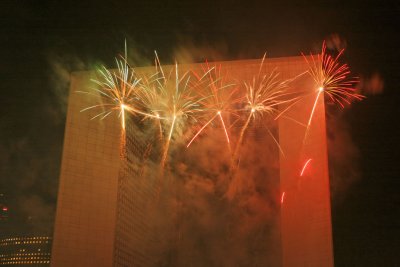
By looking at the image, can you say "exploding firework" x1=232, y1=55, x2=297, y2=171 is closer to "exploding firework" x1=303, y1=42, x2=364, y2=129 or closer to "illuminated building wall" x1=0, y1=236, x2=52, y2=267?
"exploding firework" x1=303, y1=42, x2=364, y2=129

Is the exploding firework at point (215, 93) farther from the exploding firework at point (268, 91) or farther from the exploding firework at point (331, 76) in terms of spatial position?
the exploding firework at point (331, 76)

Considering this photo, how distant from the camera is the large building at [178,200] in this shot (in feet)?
20.2

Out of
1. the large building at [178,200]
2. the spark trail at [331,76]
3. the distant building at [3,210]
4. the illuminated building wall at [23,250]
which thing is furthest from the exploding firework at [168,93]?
the illuminated building wall at [23,250]

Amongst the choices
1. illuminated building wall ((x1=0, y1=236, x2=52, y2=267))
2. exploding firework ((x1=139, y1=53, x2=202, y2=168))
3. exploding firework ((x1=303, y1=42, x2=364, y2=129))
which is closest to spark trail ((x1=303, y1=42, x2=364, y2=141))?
exploding firework ((x1=303, y1=42, x2=364, y2=129))

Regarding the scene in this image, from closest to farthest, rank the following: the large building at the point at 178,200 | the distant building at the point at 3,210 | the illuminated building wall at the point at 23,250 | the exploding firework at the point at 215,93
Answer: the large building at the point at 178,200, the exploding firework at the point at 215,93, the distant building at the point at 3,210, the illuminated building wall at the point at 23,250

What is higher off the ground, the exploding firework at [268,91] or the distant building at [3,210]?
the exploding firework at [268,91]

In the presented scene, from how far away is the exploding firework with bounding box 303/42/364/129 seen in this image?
6.19 m

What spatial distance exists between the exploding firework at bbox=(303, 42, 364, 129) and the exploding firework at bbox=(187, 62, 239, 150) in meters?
1.22

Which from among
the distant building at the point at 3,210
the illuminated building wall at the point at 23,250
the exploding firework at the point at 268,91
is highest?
the exploding firework at the point at 268,91

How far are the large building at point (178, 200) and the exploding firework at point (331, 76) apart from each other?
0.14 meters

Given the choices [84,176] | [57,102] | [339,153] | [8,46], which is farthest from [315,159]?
[8,46]

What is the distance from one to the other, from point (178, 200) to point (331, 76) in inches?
142

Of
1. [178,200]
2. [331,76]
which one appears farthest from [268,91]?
[178,200]

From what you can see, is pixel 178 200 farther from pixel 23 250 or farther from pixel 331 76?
pixel 23 250
